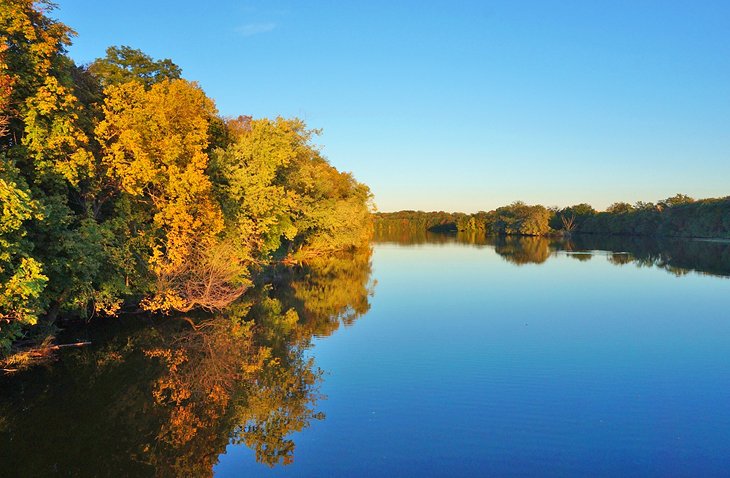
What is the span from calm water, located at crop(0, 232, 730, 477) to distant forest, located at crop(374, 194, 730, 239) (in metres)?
98.9

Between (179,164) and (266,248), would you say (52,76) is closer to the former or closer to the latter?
(179,164)

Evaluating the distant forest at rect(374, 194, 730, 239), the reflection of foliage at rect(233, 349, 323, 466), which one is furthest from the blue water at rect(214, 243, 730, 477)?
the distant forest at rect(374, 194, 730, 239)

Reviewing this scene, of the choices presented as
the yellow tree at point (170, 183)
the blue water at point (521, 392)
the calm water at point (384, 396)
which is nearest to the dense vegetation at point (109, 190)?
the yellow tree at point (170, 183)

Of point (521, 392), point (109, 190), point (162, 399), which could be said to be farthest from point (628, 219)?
point (162, 399)

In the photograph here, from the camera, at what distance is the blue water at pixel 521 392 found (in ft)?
39.3

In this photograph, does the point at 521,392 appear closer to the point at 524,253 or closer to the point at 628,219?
the point at 524,253

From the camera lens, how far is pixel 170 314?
28625 mm

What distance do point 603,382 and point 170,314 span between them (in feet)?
75.9

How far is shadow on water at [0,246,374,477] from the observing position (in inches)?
482

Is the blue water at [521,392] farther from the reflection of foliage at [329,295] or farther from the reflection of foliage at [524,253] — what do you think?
the reflection of foliage at [524,253]

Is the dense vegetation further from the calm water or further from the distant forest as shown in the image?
the distant forest

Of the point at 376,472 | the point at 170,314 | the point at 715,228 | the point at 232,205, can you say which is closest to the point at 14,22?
the point at 232,205

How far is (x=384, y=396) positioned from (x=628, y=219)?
165m

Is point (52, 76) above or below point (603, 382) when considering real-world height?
above
